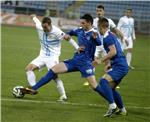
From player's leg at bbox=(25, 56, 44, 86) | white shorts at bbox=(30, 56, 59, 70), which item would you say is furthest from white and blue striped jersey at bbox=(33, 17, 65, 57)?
player's leg at bbox=(25, 56, 44, 86)

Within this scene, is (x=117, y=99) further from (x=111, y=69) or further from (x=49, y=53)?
(x=49, y=53)

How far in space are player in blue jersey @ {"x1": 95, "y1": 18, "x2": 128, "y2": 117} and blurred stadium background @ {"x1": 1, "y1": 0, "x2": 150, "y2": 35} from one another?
3110 centimetres

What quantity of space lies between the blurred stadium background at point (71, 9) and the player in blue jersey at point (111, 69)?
31.1 m

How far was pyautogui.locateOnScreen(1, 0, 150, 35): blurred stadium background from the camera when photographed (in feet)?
138

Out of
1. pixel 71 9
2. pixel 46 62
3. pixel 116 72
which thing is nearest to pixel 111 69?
pixel 116 72

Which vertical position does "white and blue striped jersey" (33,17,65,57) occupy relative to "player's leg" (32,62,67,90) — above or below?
above

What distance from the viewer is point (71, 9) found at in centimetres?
4503

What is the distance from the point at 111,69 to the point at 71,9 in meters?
35.3

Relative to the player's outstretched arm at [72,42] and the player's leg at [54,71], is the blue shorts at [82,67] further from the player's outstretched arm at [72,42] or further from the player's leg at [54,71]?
the player's outstretched arm at [72,42]

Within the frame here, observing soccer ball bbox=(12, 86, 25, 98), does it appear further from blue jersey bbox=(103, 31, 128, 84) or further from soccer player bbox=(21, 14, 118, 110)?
blue jersey bbox=(103, 31, 128, 84)

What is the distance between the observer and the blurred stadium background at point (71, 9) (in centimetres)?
4216

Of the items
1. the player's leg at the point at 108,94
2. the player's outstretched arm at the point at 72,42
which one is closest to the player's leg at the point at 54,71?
the player's outstretched arm at the point at 72,42

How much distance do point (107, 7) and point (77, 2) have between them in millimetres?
3096

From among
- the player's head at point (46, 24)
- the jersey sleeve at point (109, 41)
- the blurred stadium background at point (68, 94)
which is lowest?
the blurred stadium background at point (68, 94)
